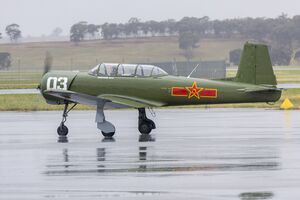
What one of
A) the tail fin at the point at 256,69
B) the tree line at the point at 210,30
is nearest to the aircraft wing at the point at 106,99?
the tail fin at the point at 256,69

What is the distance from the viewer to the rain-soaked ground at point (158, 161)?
45.5 feet

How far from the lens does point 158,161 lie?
1756cm

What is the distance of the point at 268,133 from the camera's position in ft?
77.3

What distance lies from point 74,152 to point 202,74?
1900 inches

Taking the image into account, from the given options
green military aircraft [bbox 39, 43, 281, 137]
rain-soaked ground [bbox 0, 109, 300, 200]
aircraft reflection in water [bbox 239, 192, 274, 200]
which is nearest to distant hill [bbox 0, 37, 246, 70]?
rain-soaked ground [bbox 0, 109, 300, 200]

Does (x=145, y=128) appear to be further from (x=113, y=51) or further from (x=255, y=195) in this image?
(x=113, y=51)

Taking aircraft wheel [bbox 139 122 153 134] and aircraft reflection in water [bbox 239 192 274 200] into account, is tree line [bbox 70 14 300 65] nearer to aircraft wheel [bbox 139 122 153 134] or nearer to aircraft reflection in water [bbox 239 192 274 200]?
aircraft wheel [bbox 139 122 153 134]

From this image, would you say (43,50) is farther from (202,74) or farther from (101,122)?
(101,122)

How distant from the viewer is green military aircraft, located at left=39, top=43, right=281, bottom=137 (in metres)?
23.6

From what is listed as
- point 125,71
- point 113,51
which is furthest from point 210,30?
point 125,71

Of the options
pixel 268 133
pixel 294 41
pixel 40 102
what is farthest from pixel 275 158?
pixel 294 41

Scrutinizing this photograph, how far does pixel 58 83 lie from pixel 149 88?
90.4 inches

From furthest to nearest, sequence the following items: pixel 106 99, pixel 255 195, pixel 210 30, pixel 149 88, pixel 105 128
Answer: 1. pixel 210 30
2. pixel 149 88
3. pixel 106 99
4. pixel 105 128
5. pixel 255 195

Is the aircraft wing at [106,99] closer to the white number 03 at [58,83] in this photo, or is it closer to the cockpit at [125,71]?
the white number 03 at [58,83]
